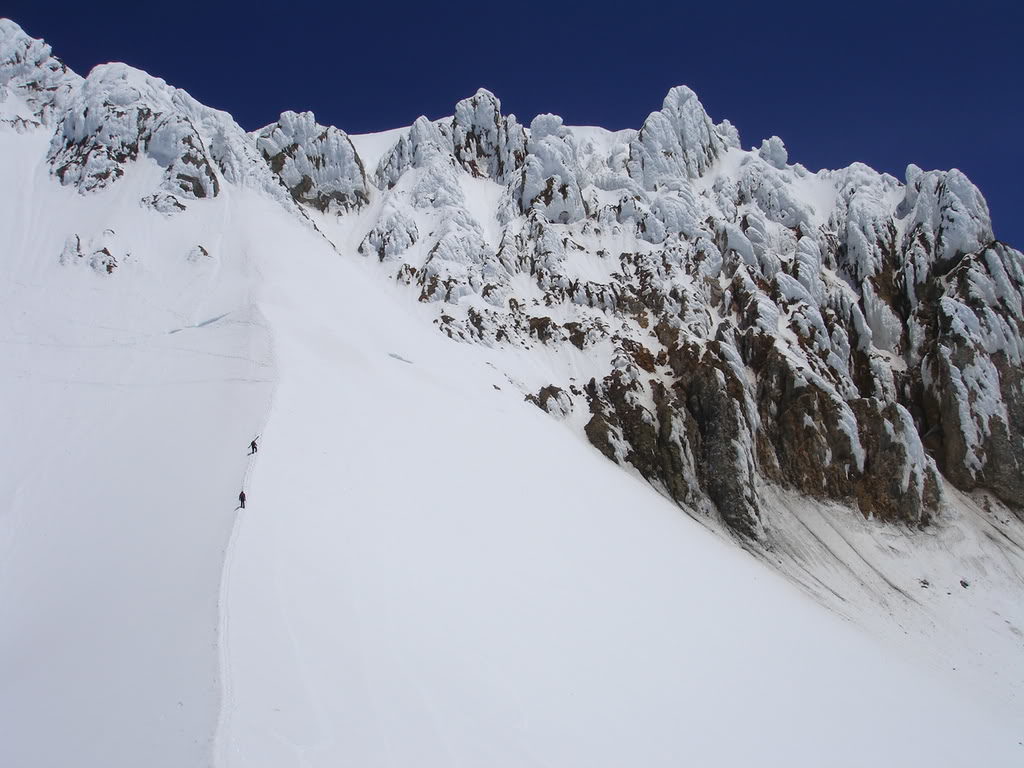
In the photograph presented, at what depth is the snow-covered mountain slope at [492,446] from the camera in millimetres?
12086

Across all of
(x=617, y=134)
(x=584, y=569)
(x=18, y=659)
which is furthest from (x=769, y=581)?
(x=617, y=134)

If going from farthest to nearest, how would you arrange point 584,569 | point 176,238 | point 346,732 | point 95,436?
point 176,238 → point 95,436 → point 584,569 → point 346,732

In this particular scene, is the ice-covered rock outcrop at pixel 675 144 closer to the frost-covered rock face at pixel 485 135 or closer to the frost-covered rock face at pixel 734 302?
the frost-covered rock face at pixel 734 302

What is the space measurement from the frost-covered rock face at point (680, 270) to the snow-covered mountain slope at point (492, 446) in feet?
1.77

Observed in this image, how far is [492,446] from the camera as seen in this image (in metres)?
34.2

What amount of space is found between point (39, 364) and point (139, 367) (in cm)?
705

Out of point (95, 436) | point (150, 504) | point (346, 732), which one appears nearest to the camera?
point (346, 732)

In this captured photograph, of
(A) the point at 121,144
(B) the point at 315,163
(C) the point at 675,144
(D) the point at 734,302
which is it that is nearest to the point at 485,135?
(B) the point at 315,163

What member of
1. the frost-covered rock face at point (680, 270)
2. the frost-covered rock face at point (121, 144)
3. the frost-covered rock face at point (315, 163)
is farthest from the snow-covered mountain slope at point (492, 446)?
the frost-covered rock face at point (315, 163)

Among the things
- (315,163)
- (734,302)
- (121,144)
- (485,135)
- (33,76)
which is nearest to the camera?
(121,144)

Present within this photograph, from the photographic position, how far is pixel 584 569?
22.5 metres

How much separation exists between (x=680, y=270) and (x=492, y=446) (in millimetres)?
55627

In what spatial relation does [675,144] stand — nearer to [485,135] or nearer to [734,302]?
[485,135]

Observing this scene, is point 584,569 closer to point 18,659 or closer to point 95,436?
point 18,659
